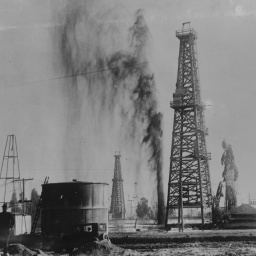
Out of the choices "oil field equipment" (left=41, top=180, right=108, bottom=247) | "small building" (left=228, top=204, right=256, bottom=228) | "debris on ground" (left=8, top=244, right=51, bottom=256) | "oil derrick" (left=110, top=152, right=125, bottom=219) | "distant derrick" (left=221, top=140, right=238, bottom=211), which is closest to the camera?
"debris on ground" (left=8, top=244, right=51, bottom=256)

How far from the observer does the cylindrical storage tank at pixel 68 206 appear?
101 ft

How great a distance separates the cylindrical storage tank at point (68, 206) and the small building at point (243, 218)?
55.7 feet

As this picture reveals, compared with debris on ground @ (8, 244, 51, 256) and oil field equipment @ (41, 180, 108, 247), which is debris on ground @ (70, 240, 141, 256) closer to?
debris on ground @ (8, 244, 51, 256)

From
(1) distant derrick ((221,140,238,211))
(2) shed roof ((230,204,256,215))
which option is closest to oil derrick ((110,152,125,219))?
(1) distant derrick ((221,140,238,211))

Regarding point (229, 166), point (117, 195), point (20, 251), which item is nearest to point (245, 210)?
point (229, 166)

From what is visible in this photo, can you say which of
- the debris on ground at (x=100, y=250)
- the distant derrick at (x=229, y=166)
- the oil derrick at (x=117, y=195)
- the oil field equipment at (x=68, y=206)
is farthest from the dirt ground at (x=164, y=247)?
the oil derrick at (x=117, y=195)

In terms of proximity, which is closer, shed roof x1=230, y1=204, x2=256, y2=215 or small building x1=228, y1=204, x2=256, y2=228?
small building x1=228, y1=204, x2=256, y2=228

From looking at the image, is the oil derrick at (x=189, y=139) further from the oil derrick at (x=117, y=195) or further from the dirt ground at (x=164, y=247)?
the oil derrick at (x=117, y=195)

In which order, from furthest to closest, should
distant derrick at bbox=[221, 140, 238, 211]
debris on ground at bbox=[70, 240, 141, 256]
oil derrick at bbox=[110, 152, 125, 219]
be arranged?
oil derrick at bbox=[110, 152, 125, 219] < distant derrick at bbox=[221, 140, 238, 211] < debris on ground at bbox=[70, 240, 141, 256]

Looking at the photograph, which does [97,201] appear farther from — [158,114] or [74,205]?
[158,114]

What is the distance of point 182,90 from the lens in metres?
49.1

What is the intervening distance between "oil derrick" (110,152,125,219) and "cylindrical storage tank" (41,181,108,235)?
56.8 m

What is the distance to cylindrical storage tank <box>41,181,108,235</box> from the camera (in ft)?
101

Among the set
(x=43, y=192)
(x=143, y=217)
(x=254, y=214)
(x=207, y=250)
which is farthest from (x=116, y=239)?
(x=143, y=217)
